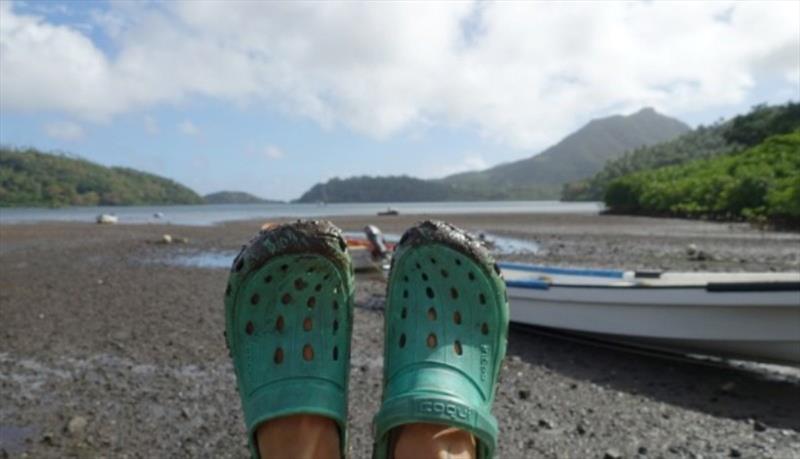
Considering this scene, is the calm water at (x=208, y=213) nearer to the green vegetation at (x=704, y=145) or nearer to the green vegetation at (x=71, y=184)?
the green vegetation at (x=71, y=184)

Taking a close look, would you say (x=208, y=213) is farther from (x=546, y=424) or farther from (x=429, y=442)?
(x=429, y=442)

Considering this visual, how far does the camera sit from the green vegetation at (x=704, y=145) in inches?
2154

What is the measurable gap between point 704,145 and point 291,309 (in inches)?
4072

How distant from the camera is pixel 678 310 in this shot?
534cm

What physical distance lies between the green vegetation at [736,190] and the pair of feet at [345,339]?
27.9m

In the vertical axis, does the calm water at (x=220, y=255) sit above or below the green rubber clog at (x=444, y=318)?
below

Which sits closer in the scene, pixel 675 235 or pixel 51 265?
pixel 51 265

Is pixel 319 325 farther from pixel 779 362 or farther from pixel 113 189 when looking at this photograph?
pixel 113 189

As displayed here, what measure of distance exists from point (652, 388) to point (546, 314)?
1.72 metres

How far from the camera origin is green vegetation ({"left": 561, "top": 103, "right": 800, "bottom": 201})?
2154 inches

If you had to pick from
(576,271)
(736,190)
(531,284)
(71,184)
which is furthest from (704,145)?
(531,284)

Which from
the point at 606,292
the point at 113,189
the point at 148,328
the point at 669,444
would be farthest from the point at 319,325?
the point at 113,189

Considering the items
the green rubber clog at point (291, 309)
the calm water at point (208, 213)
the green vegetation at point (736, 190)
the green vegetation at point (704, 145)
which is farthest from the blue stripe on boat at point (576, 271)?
the green vegetation at point (704, 145)

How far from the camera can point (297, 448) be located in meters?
1.75
